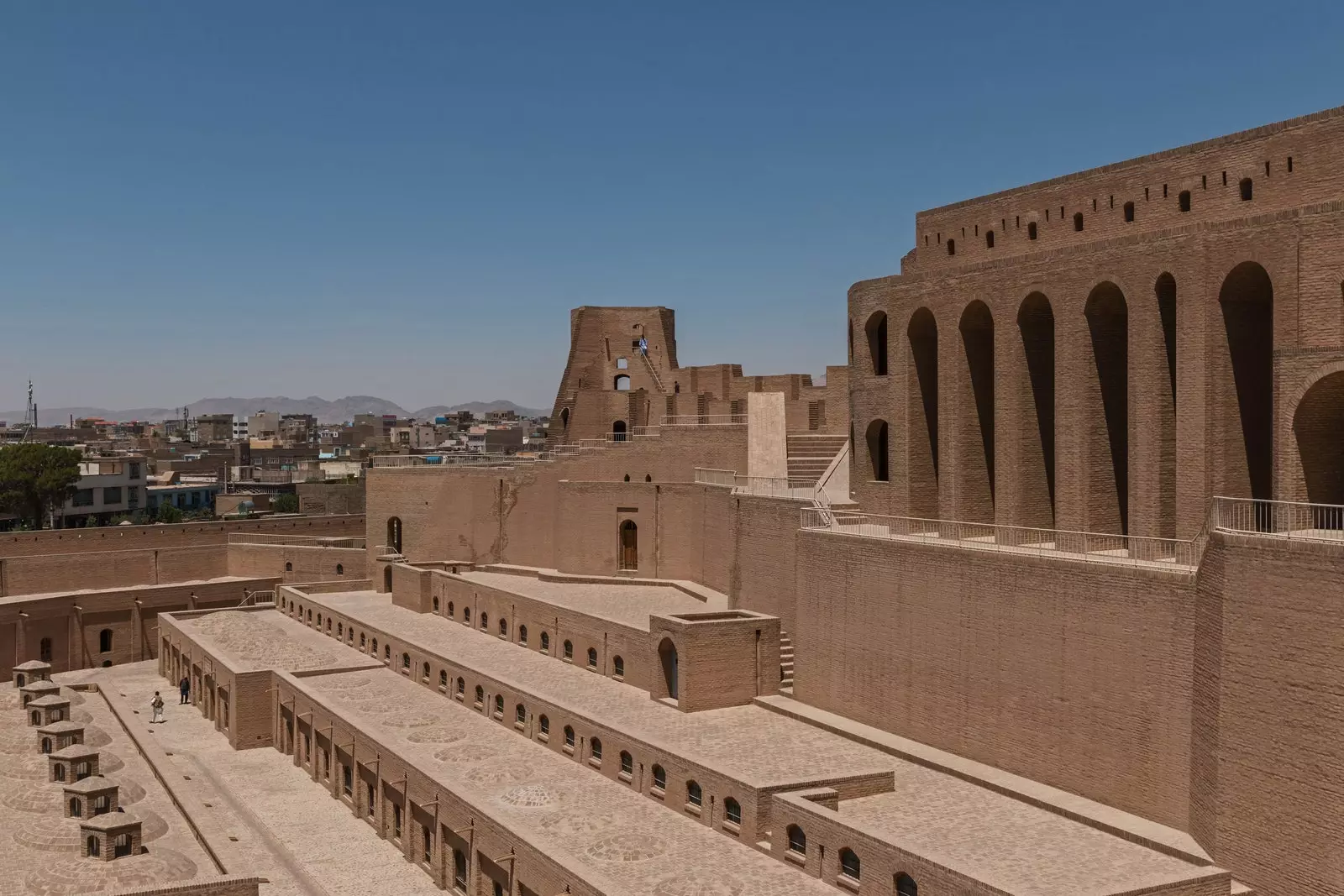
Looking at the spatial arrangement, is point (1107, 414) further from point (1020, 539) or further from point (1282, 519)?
point (1282, 519)

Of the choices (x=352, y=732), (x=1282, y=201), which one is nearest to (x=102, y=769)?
(x=352, y=732)

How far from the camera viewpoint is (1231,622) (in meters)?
14.0

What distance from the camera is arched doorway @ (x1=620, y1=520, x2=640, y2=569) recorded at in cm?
3247

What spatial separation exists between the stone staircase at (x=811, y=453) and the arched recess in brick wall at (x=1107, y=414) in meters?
11.2

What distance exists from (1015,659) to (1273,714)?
430 cm

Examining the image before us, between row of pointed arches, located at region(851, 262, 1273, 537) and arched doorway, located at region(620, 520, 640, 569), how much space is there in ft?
33.2

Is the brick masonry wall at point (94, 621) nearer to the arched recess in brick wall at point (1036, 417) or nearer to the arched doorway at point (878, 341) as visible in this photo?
the arched doorway at point (878, 341)

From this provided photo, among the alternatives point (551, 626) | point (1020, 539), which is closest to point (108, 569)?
point (551, 626)

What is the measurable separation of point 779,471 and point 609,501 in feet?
16.5

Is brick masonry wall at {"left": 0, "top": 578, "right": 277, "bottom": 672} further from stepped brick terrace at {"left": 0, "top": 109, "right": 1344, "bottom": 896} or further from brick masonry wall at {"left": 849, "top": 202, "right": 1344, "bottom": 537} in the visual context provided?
brick masonry wall at {"left": 849, "top": 202, "right": 1344, "bottom": 537}

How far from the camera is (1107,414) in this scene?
747 inches

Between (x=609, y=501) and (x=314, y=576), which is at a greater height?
(x=609, y=501)

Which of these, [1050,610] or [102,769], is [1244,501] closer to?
[1050,610]

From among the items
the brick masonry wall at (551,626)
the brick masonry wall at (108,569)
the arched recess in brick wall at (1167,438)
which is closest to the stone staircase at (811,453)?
the brick masonry wall at (551,626)
